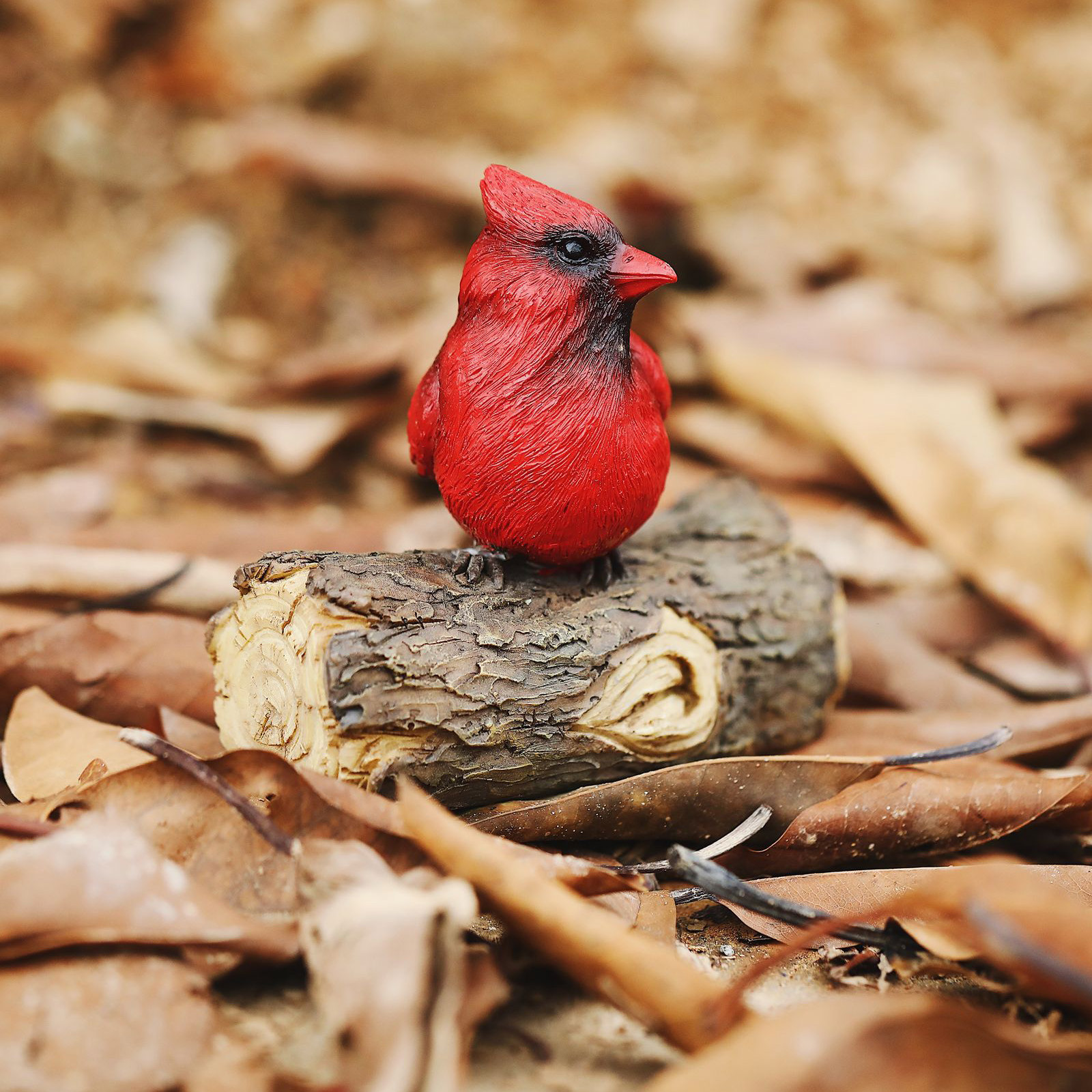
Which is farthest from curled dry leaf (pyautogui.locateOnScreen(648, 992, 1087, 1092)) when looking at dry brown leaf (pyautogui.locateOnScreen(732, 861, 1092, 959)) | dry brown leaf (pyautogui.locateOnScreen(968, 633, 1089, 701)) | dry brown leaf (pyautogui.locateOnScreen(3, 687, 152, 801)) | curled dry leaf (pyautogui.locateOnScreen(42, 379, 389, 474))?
curled dry leaf (pyautogui.locateOnScreen(42, 379, 389, 474))

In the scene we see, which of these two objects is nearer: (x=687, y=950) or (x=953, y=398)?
(x=687, y=950)

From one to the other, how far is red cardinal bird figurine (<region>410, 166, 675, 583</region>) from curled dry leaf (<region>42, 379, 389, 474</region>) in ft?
4.74

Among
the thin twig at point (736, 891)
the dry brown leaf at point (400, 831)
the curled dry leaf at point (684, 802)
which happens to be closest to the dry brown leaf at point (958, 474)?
the curled dry leaf at point (684, 802)

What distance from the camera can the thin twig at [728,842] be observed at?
157cm

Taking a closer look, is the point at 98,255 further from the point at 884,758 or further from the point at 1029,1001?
the point at 1029,1001

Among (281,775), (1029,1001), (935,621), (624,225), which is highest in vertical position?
(624,225)

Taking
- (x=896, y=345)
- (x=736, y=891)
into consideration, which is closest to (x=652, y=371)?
(x=736, y=891)

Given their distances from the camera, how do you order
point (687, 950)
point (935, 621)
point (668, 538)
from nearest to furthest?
point (687, 950), point (668, 538), point (935, 621)

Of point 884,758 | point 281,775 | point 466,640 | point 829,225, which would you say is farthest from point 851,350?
point 281,775

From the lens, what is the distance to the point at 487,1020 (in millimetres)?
1332

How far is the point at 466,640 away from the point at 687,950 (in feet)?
1.78

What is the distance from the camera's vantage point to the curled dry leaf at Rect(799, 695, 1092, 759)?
2.02 m

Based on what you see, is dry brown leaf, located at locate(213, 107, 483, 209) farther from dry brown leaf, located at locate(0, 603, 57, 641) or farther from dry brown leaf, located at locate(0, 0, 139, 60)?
dry brown leaf, located at locate(0, 603, 57, 641)

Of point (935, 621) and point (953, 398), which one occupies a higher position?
point (953, 398)
